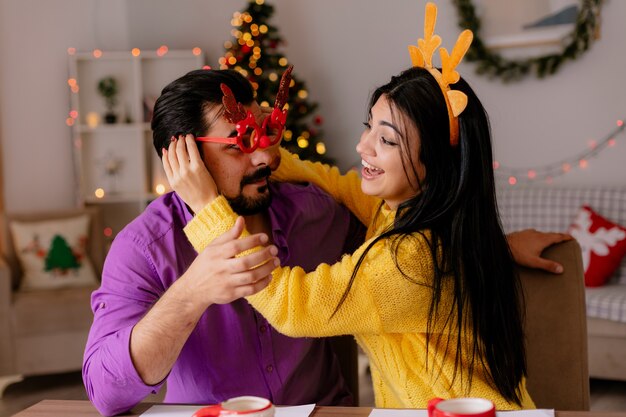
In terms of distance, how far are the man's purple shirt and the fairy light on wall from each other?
3.01 metres

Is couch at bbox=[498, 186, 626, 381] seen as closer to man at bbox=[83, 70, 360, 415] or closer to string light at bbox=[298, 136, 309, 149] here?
string light at bbox=[298, 136, 309, 149]

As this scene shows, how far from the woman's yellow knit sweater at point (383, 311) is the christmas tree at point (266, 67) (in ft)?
11.4

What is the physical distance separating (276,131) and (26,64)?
4198mm

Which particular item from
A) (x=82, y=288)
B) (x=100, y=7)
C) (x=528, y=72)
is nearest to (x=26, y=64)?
(x=100, y=7)

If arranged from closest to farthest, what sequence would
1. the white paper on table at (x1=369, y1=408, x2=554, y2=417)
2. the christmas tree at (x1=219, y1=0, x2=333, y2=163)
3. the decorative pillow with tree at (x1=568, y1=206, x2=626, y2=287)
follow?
the white paper on table at (x1=369, y1=408, x2=554, y2=417) < the decorative pillow with tree at (x1=568, y1=206, x2=626, y2=287) < the christmas tree at (x1=219, y1=0, x2=333, y2=163)

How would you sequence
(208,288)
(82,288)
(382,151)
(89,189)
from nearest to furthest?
(208,288) → (382,151) → (82,288) → (89,189)

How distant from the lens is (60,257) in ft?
14.7

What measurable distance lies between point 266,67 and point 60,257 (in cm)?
169

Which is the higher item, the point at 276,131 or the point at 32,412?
the point at 276,131

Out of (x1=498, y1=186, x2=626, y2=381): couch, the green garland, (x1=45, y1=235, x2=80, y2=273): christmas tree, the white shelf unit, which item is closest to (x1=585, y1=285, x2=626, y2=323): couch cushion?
(x1=498, y1=186, x2=626, y2=381): couch

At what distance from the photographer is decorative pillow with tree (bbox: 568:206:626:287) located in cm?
410

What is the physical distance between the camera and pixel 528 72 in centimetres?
489

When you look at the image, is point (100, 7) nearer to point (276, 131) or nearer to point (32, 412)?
point (276, 131)

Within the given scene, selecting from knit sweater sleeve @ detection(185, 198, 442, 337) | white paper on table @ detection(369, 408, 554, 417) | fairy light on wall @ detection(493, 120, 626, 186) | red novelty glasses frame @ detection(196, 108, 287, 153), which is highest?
red novelty glasses frame @ detection(196, 108, 287, 153)
